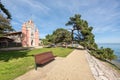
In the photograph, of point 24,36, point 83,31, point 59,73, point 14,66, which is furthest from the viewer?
point 24,36

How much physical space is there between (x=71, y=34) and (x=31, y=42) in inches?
686

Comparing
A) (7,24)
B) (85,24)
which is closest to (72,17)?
(85,24)

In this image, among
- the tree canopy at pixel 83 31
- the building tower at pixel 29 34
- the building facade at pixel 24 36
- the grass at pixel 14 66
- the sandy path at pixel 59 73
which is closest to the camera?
the sandy path at pixel 59 73

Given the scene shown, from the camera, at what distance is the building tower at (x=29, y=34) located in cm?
4131

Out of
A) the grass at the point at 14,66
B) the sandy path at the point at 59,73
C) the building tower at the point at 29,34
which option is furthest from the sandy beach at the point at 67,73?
the building tower at the point at 29,34

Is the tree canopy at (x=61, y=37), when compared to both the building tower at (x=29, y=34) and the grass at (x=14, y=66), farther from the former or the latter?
the grass at (x=14, y=66)

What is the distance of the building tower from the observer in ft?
136

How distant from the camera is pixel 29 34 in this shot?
43000 millimetres

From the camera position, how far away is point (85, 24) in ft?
112

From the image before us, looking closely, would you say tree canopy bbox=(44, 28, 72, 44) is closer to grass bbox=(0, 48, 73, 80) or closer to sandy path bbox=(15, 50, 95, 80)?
grass bbox=(0, 48, 73, 80)

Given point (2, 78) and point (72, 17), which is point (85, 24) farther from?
point (2, 78)

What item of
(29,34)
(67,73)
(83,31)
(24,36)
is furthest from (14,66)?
(29,34)

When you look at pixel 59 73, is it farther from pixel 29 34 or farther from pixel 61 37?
pixel 29 34

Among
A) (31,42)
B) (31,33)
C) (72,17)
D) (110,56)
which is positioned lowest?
(110,56)
